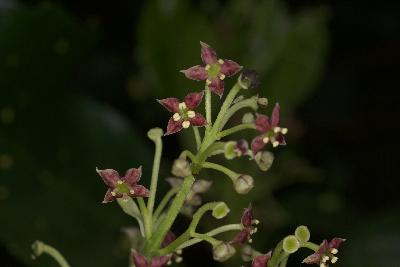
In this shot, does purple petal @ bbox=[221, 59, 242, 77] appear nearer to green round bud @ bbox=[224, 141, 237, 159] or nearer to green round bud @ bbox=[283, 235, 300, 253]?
green round bud @ bbox=[224, 141, 237, 159]

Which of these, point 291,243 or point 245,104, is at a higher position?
point 245,104

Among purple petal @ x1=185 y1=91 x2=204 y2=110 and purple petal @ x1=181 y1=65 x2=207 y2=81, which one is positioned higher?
purple petal @ x1=181 y1=65 x2=207 y2=81

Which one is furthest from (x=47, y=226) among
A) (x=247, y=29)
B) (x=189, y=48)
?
(x=247, y=29)

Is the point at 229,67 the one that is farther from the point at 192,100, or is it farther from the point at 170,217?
the point at 170,217

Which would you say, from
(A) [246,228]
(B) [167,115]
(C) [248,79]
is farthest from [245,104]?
(B) [167,115]

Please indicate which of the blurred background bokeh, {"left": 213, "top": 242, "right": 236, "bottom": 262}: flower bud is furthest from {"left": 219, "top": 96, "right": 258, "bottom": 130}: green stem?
the blurred background bokeh

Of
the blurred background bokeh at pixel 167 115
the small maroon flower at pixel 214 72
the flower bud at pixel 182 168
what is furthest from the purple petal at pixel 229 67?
the blurred background bokeh at pixel 167 115

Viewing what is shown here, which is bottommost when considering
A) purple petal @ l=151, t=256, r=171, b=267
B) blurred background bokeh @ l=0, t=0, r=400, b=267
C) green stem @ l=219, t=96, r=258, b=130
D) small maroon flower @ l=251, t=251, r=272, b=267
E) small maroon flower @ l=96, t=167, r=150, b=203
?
purple petal @ l=151, t=256, r=171, b=267
